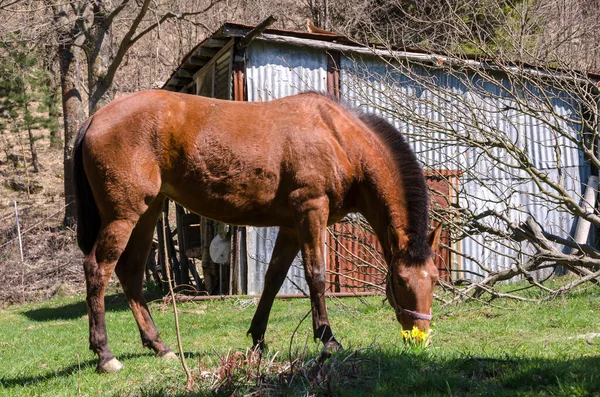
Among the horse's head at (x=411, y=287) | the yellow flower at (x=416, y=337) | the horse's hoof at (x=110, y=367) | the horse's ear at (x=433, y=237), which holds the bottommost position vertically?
the horse's hoof at (x=110, y=367)

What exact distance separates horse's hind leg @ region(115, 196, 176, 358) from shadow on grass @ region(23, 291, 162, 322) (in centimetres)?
684

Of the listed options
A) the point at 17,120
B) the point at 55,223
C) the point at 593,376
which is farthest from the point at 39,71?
the point at 593,376

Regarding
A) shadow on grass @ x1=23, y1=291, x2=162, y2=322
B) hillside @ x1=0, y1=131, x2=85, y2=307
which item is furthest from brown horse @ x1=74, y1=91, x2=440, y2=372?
hillside @ x1=0, y1=131, x2=85, y2=307

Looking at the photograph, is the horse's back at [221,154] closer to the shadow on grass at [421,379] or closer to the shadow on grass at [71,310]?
the shadow on grass at [421,379]

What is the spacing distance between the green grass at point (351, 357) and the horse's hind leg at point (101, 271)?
23cm

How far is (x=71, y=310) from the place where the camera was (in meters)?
13.3

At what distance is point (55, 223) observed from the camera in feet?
69.6

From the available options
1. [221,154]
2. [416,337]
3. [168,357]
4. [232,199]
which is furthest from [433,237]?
[168,357]

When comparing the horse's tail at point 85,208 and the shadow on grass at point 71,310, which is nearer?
the horse's tail at point 85,208

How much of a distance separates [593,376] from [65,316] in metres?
10.8

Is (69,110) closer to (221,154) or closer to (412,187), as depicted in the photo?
(221,154)

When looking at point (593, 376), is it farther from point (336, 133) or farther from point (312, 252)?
point (336, 133)

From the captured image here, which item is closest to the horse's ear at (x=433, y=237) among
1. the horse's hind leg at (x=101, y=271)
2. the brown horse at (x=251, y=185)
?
the brown horse at (x=251, y=185)

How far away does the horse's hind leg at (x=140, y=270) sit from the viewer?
5.86 m
